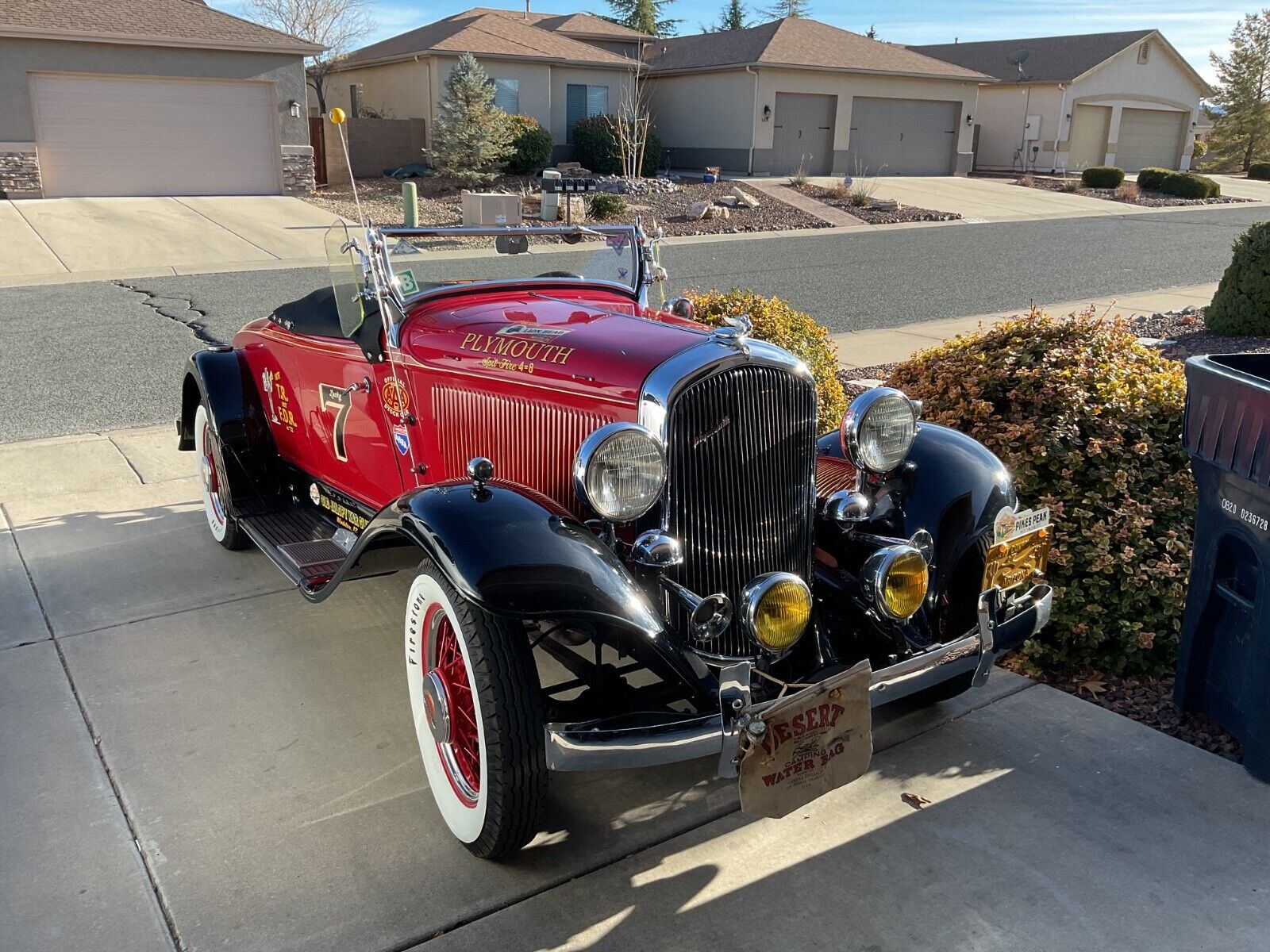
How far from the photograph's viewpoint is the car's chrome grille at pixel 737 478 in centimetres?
281

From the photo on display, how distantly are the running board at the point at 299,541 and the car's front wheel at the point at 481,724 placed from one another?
0.81 meters

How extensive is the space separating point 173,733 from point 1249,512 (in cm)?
328

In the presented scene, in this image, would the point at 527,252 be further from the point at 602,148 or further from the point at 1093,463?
the point at 602,148

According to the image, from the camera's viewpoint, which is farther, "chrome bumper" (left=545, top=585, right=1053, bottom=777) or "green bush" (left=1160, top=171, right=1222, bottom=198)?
"green bush" (left=1160, top=171, right=1222, bottom=198)

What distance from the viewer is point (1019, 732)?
3305mm

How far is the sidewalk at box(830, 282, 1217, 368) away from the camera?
8.50 meters

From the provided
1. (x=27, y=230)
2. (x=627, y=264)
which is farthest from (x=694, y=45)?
(x=627, y=264)

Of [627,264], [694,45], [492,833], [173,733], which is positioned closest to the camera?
[492,833]

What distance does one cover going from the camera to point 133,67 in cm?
2031

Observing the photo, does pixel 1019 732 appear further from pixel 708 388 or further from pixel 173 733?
pixel 173 733

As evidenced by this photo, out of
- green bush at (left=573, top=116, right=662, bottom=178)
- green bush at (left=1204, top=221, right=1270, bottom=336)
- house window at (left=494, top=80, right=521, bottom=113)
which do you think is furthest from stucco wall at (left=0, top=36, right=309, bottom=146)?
green bush at (left=1204, top=221, right=1270, bottom=336)

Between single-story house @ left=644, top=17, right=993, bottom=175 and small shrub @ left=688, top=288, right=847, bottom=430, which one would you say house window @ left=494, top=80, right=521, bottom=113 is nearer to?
single-story house @ left=644, top=17, right=993, bottom=175

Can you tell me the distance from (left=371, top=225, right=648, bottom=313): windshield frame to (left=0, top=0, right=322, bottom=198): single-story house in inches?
775

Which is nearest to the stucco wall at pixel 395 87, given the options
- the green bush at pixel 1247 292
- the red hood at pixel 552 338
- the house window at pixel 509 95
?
the house window at pixel 509 95
